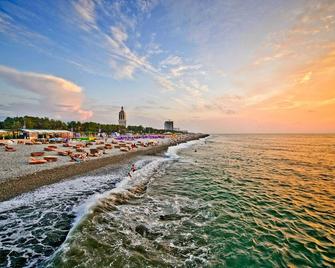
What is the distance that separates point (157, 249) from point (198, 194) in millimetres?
7290

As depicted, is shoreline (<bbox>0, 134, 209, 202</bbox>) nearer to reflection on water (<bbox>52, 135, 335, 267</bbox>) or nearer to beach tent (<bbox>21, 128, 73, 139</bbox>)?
reflection on water (<bbox>52, 135, 335, 267</bbox>)

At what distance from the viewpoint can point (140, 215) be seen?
9.85 metres

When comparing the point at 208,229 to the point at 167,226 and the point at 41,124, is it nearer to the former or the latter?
the point at 167,226

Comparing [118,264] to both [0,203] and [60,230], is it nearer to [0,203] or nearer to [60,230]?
[60,230]

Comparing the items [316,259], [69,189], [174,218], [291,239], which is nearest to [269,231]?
[291,239]

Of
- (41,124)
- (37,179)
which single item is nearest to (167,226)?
(37,179)

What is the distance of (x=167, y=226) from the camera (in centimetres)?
875

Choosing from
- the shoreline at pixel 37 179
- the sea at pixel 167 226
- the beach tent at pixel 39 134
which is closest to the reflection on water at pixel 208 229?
the sea at pixel 167 226

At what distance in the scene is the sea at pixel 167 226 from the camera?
643 cm

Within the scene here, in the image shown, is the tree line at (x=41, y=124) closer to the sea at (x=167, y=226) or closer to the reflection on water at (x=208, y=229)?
the sea at (x=167, y=226)

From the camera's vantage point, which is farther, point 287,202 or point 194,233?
point 287,202

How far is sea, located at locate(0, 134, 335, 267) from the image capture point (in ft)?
21.1

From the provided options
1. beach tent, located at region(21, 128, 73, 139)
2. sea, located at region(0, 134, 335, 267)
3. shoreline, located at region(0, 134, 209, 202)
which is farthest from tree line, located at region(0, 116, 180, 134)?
sea, located at region(0, 134, 335, 267)

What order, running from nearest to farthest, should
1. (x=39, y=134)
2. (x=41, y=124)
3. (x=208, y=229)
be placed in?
(x=208, y=229), (x=39, y=134), (x=41, y=124)
